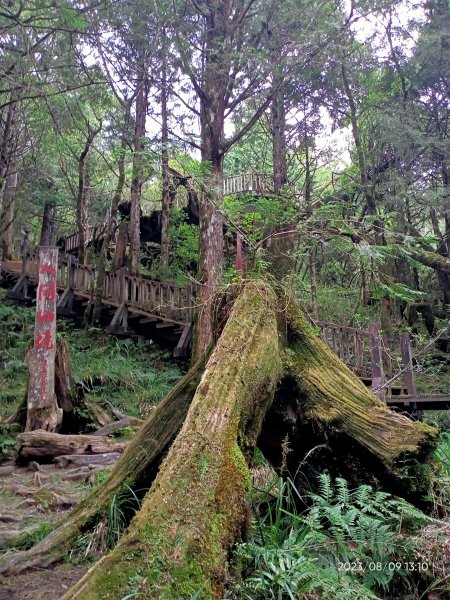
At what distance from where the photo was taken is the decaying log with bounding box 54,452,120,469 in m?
6.84

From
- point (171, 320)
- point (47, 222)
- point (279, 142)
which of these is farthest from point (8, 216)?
point (279, 142)

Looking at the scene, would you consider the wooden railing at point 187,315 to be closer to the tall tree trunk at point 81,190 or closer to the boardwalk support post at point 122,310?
the boardwalk support post at point 122,310

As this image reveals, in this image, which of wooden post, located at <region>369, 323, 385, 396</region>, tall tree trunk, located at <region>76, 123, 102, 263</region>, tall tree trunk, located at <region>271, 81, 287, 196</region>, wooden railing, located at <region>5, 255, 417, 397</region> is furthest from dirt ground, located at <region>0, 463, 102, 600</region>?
tall tree trunk, located at <region>76, 123, 102, 263</region>

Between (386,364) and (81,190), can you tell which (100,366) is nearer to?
(81,190)

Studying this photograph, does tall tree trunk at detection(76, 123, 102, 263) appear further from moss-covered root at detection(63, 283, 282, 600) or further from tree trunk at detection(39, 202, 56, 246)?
moss-covered root at detection(63, 283, 282, 600)

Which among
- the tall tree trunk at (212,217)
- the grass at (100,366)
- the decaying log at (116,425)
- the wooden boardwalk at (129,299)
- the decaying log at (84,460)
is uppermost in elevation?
the tall tree trunk at (212,217)

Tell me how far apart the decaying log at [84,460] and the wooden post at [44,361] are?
1209 millimetres

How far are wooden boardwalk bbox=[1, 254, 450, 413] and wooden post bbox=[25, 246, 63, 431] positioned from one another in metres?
2.24

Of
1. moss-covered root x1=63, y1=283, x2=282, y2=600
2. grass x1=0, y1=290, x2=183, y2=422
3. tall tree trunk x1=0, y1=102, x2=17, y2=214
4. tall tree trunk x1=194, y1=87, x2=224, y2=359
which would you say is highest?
tall tree trunk x1=0, y1=102, x2=17, y2=214

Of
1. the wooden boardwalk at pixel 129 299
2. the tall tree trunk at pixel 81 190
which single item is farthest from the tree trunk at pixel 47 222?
the wooden boardwalk at pixel 129 299

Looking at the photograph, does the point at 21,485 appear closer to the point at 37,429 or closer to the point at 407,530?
the point at 37,429

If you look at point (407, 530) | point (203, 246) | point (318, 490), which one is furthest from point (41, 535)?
point (203, 246)

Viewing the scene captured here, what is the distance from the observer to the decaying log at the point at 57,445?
705 cm

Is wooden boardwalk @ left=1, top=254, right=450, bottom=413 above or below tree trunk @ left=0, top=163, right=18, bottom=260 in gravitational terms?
below
